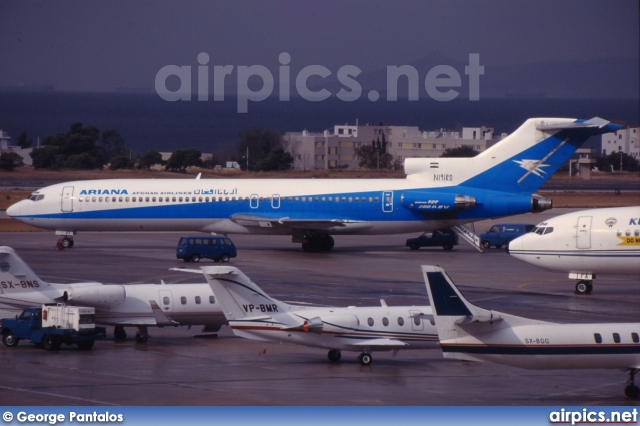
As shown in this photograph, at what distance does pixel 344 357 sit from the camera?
3141cm

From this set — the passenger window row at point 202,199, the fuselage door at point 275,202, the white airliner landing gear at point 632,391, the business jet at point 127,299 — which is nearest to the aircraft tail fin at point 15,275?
the business jet at point 127,299

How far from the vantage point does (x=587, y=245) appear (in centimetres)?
4425

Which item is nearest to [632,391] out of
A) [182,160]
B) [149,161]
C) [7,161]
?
[182,160]

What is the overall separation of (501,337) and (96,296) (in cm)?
1468

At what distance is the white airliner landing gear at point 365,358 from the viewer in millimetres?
29766

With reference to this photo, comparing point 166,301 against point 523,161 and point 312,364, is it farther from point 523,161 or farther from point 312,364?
point 523,161

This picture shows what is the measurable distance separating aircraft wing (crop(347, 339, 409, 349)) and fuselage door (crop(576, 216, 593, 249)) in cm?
1730

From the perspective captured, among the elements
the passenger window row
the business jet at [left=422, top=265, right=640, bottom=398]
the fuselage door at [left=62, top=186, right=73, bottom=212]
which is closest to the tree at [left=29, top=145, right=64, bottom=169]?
the fuselage door at [left=62, top=186, right=73, bottom=212]

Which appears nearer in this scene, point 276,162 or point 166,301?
point 166,301

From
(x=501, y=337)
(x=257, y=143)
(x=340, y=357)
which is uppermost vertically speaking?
(x=257, y=143)

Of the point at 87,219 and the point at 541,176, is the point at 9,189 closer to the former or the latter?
the point at 87,219

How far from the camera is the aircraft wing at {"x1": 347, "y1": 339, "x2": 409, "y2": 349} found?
1162 inches

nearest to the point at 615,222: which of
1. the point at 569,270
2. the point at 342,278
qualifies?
the point at 569,270

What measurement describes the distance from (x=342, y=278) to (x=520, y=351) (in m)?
25.8
